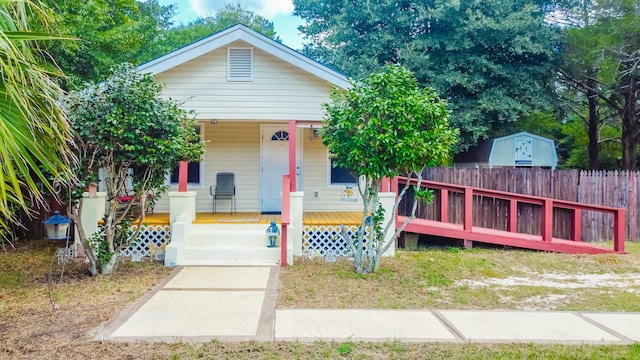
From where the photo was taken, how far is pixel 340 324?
4191 mm

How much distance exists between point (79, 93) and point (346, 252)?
16.6 ft

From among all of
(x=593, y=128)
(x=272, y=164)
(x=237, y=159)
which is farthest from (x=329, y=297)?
(x=593, y=128)

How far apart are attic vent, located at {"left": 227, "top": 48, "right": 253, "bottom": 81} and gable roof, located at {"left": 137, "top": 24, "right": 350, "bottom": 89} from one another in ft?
0.82

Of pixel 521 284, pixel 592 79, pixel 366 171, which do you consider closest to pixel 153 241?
pixel 366 171

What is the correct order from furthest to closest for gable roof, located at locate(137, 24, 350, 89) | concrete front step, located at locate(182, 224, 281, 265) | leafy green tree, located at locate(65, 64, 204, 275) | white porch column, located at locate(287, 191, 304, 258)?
gable roof, located at locate(137, 24, 350, 89) → white porch column, located at locate(287, 191, 304, 258) → concrete front step, located at locate(182, 224, 281, 265) → leafy green tree, located at locate(65, 64, 204, 275)

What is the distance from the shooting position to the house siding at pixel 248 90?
8469 mm

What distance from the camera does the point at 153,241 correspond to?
784 cm

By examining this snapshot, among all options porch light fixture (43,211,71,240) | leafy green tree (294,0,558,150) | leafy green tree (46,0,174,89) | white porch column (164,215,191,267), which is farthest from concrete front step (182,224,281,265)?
leafy green tree (294,0,558,150)

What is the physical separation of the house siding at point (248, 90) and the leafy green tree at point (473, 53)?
5.35 m

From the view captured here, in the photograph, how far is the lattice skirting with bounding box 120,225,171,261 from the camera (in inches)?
298

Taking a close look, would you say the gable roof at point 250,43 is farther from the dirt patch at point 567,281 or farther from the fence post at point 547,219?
the fence post at point 547,219

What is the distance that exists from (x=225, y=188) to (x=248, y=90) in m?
2.44

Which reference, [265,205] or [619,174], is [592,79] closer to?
[619,174]

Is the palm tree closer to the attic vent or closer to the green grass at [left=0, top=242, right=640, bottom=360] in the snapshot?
the green grass at [left=0, top=242, right=640, bottom=360]
